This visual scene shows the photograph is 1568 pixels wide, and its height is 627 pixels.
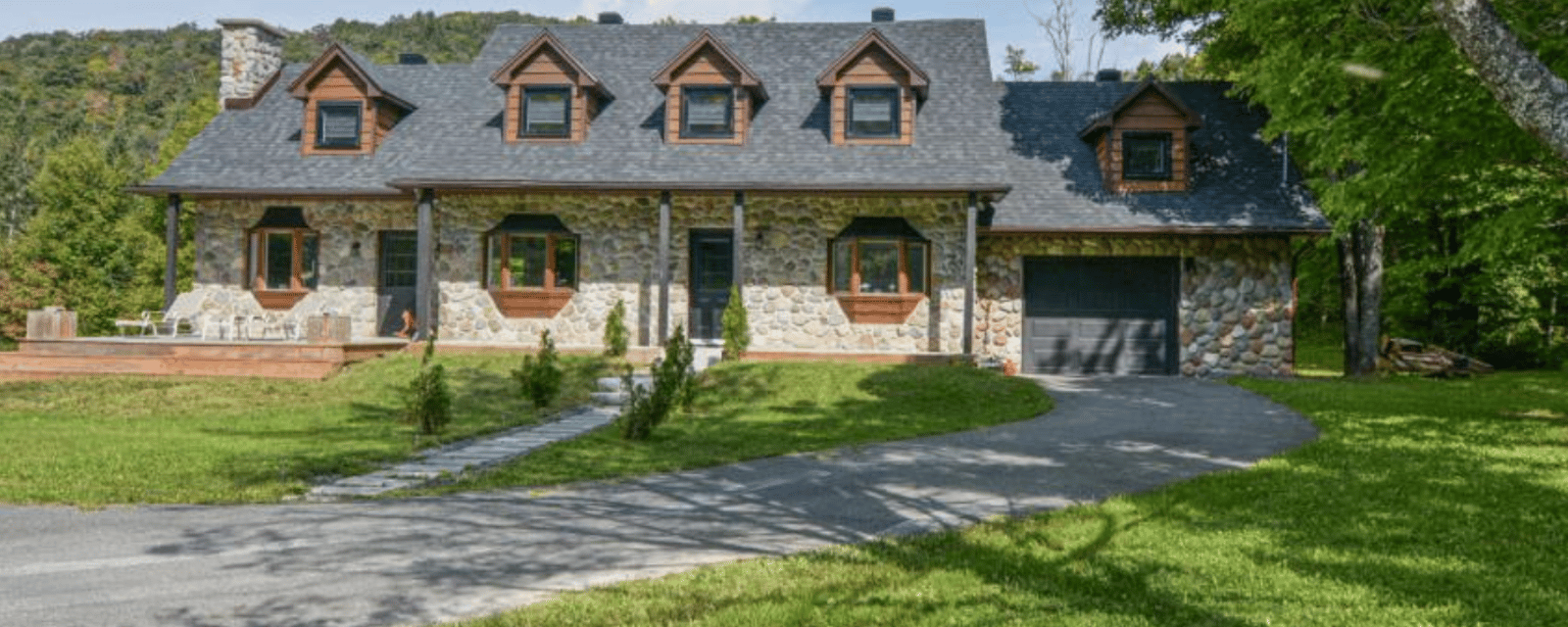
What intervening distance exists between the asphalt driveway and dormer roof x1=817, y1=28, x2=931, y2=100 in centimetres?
1103

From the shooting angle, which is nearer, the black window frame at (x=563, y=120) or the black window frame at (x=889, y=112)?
the black window frame at (x=889, y=112)

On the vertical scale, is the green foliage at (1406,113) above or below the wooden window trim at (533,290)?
above

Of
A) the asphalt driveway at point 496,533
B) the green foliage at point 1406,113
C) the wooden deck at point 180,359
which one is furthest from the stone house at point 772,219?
the asphalt driveway at point 496,533

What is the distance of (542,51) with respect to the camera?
20.4m

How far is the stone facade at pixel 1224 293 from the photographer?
64.0ft

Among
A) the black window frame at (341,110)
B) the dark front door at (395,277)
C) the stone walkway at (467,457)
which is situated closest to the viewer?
the stone walkway at (467,457)

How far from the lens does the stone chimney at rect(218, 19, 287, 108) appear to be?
24250 millimetres

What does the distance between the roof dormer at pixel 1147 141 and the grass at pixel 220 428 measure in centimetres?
1090

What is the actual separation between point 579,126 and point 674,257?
11.1 feet

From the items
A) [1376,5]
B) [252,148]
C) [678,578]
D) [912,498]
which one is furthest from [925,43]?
[678,578]

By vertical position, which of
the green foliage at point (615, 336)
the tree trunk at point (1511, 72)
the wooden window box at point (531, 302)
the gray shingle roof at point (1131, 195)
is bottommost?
the green foliage at point (615, 336)

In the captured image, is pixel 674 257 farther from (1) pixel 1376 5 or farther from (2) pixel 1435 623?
(2) pixel 1435 623

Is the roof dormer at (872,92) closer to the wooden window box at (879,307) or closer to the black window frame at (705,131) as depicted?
the black window frame at (705,131)

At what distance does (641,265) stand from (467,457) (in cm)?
1057
